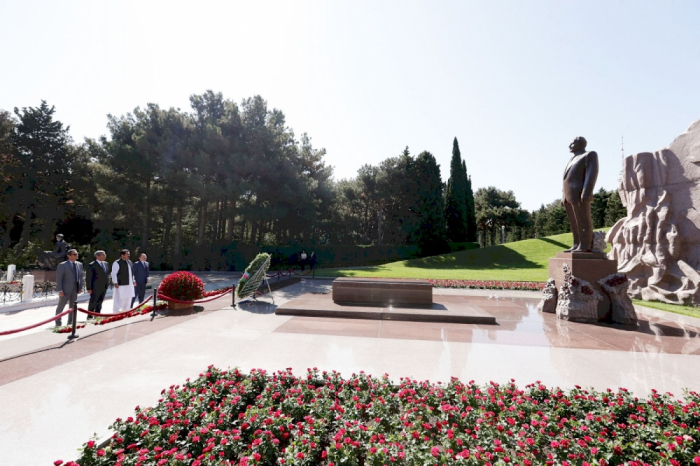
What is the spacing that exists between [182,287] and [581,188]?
11720 mm

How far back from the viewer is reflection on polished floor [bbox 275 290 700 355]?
19.5ft

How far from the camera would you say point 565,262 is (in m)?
8.34

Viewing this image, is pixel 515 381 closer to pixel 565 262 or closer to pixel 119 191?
pixel 565 262

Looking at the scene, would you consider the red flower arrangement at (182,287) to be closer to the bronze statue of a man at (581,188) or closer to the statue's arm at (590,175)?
the bronze statue of a man at (581,188)

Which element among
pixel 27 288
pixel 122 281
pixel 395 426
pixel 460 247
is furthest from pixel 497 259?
pixel 27 288

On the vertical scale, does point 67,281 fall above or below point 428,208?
below

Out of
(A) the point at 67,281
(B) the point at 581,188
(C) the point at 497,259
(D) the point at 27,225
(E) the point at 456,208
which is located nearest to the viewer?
(A) the point at 67,281

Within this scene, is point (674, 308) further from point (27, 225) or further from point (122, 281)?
point (27, 225)

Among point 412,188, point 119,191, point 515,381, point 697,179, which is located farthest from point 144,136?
point 697,179

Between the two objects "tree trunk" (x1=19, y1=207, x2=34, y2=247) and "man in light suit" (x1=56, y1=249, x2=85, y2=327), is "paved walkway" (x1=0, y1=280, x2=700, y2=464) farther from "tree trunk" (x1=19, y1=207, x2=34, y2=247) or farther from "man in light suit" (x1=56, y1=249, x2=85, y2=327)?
"tree trunk" (x1=19, y1=207, x2=34, y2=247)

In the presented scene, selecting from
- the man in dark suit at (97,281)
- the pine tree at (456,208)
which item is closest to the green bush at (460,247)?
the pine tree at (456,208)

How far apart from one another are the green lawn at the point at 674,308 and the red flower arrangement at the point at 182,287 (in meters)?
14.4

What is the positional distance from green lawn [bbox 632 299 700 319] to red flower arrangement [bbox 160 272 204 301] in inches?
568

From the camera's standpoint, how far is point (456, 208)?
1588 inches
